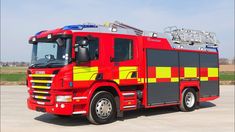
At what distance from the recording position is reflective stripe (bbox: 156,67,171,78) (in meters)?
11.4

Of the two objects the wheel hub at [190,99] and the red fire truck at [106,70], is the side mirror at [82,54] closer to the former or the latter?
the red fire truck at [106,70]

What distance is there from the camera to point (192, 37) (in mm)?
13117

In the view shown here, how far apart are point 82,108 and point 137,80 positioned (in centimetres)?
204

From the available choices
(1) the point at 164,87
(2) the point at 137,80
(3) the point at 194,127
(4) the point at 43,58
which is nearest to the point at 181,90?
(1) the point at 164,87

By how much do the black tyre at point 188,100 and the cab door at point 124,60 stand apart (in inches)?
101

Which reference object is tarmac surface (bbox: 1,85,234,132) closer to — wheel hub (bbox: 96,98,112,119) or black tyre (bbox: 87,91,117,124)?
black tyre (bbox: 87,91,117,124)

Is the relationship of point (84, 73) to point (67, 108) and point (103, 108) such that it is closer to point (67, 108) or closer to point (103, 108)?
point (67, 108)

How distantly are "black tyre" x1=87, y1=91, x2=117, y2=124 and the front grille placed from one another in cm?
114

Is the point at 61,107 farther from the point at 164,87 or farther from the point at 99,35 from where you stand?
the point at 164,87

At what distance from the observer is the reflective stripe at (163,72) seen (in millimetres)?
11422

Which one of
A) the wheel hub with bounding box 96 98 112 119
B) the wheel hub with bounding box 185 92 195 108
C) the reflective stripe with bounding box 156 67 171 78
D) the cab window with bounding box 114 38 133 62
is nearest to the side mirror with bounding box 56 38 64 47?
the cab window with bounding box 114 38 133 62

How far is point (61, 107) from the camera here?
Result: 29.9ft

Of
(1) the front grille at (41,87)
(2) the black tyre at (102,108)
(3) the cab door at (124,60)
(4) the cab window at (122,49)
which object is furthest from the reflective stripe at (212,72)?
(1) the front grille at (41,87)

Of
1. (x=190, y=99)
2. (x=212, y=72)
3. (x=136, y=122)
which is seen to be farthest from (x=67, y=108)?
(x=212, y=72)
